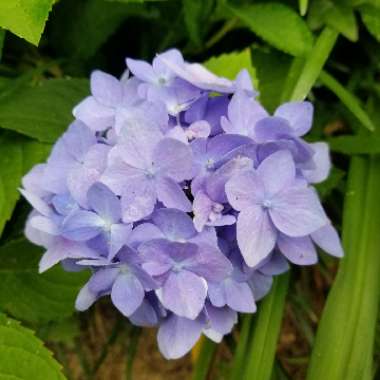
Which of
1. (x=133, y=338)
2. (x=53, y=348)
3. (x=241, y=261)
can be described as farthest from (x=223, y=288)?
(x=53, y=348)

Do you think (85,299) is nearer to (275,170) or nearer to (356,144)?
(275,170)

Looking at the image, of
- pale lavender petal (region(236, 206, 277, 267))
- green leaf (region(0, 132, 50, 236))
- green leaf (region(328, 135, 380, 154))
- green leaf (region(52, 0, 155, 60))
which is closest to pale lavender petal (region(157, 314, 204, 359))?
pale lavender petal (region(236, 206, 277, 267))

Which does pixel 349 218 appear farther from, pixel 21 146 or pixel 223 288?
pixel 21 146

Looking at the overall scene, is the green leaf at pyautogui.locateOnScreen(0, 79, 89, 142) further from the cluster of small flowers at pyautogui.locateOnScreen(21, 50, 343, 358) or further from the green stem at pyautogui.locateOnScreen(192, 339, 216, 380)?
the green stem at pyautogui.locateOnScreen(192, 339, 216, 380)

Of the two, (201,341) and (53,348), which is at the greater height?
(201,341)

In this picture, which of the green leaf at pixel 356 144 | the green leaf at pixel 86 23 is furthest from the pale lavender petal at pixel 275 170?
the green leaf at pixel 86 23

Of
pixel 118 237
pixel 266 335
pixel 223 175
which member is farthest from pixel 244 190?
pixel 266 335
